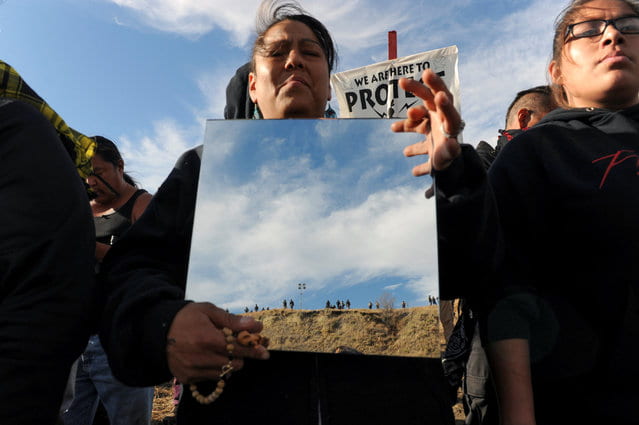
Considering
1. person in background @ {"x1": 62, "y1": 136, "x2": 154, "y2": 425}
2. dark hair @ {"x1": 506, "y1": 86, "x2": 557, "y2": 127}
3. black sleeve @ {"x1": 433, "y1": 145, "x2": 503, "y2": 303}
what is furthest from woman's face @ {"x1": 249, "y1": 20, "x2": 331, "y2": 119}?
dark hair @ {"x1": 506, "y1": 86, "x2": 557, "y2": 127}

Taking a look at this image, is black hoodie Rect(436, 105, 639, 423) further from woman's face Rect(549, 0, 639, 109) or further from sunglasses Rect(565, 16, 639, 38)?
sunglasses Rect(565, 16, 639, 38)

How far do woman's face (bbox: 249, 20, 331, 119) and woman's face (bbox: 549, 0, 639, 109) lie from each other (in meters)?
0.87

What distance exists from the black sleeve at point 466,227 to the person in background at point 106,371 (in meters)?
1.91

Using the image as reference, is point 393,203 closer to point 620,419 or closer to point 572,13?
point 620,419

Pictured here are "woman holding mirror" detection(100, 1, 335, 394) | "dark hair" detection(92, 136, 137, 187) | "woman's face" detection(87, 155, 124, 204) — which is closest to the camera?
"woman holding mirror" detection(100, 1, 335, 394)

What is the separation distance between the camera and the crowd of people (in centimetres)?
98

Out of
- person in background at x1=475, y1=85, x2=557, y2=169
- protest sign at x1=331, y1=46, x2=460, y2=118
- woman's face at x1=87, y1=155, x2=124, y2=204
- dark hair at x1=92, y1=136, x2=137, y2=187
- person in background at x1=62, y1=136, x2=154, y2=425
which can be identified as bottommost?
person in background at x1=62, y1=136, x2=154, y2=425

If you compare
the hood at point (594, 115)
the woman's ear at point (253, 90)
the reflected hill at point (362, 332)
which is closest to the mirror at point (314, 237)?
the reflected hill at point (362, 332)

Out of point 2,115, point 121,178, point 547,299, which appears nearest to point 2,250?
point 2,115

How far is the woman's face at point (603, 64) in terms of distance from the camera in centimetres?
140

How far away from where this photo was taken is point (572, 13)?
5.12ft

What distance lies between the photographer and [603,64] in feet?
4.67

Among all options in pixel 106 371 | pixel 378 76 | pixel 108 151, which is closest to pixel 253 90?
pixel 106 371

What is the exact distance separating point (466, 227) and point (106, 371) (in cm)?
241
